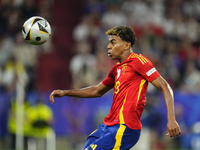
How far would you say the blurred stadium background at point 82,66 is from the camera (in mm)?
10375

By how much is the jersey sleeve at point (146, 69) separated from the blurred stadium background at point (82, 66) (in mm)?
6053

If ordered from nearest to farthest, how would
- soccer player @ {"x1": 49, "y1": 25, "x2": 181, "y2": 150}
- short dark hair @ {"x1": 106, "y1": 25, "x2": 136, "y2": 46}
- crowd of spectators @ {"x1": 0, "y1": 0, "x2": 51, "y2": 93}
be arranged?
soccer player @ {"x1": 49, "y1": 25, "x2": 181, "y2": 150}
short dark hair @ {"x1": 106, "y1": 25, "x2": 136, "y2": 46}
crowd of spectators @ {"x1": 0, "y1": 0, "x2": 51, "y2": 93}

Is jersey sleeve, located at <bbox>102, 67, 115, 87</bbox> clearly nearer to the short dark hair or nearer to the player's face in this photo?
the player's face

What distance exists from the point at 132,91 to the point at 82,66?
7.23 m

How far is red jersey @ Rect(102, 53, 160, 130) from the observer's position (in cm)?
469

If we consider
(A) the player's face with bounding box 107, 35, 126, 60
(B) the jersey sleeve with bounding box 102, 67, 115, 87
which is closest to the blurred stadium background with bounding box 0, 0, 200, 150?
(B) the jersey sleeve with bounding box 102, 67, 115, 87

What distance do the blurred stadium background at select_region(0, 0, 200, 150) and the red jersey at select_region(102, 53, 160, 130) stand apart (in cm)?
580

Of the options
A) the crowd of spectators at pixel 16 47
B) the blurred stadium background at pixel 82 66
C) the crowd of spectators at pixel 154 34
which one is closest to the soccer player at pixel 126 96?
the blurred stadium background at pixel 82 66

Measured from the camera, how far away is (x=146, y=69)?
4.67 meters

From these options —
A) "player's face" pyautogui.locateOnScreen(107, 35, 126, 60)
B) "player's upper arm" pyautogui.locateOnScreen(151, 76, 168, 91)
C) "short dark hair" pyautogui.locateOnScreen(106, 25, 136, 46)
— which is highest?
"short dark hair" pyautogui.locateOnScreen(106, 25, 136, 46)

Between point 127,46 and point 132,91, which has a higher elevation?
point 127,46

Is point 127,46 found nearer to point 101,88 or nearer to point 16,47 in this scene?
point 101,88

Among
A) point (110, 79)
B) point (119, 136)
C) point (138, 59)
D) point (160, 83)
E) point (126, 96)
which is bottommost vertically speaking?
point (119, 136)

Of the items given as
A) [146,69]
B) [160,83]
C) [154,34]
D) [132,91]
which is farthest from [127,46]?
[154,34]
